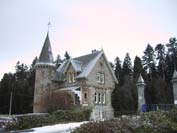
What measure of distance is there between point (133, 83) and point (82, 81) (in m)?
19.4

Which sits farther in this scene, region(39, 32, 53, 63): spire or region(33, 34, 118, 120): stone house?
region(39, 32, 53, 63): spire

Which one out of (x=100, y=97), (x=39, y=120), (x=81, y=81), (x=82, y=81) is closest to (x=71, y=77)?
(x=81, y=81)

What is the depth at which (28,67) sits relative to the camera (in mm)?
77562

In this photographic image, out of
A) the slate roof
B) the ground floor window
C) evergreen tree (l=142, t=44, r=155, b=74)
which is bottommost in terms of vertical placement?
the ground floor window

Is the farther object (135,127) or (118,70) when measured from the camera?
(118,70)

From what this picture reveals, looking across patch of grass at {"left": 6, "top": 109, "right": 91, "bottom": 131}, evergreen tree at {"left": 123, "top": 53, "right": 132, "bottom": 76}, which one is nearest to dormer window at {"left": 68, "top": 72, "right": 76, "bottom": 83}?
patch of grass at {"left": 6, "top": 109, "right": 91, "bottom": 131}

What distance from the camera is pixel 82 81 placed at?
32.2 meters

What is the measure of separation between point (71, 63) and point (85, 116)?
40.6ft

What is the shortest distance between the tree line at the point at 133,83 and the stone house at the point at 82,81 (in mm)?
12019

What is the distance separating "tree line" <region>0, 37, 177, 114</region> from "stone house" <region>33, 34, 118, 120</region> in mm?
12019

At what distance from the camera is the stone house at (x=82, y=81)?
32.2 meters

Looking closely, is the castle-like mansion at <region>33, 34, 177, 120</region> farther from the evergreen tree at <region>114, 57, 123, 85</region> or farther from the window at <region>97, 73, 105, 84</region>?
the evergreen tree at <region>114, 57, 123, 85</region>

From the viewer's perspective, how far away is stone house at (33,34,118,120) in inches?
1267

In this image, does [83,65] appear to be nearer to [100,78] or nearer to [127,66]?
[100,78]
